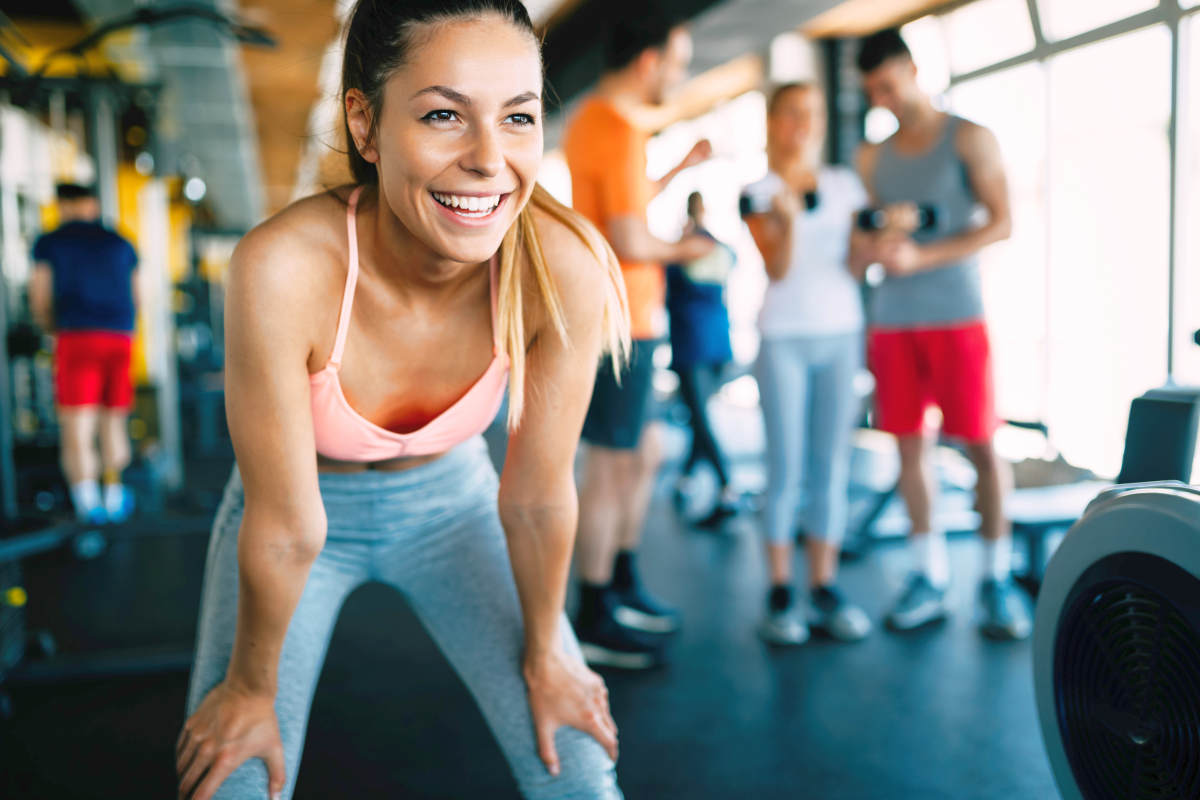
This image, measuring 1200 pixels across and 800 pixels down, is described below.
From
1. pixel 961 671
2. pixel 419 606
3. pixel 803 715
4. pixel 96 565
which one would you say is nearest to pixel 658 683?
pixel 803 715

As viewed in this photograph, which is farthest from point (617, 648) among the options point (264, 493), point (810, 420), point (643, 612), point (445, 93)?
point (445, 93)

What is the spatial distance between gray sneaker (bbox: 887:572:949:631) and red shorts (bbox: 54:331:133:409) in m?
2.88

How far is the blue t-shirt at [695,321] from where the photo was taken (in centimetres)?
324

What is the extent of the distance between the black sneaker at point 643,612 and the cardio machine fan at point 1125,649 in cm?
120

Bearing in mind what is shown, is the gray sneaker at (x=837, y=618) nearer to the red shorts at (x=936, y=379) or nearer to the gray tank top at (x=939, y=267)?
the red shorts at (x=936, y=379)

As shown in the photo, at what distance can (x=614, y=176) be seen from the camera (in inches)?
80.0

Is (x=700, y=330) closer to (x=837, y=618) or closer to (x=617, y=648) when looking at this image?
(x=837, y=618)

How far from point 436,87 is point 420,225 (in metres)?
0.13

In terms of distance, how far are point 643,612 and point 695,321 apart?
4.19ft

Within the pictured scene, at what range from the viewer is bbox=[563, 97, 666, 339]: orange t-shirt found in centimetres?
203

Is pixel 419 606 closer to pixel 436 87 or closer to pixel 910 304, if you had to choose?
pixel 436 87

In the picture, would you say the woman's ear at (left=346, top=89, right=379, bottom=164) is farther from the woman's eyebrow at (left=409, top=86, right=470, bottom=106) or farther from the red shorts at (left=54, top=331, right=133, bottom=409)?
the red shorts at (left=54, top=331, right=133, bottom=409)

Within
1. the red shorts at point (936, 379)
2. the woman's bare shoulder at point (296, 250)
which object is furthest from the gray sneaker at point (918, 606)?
the woman's bare shoulder at point (296, 250)

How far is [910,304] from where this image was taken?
2221 millimetres
